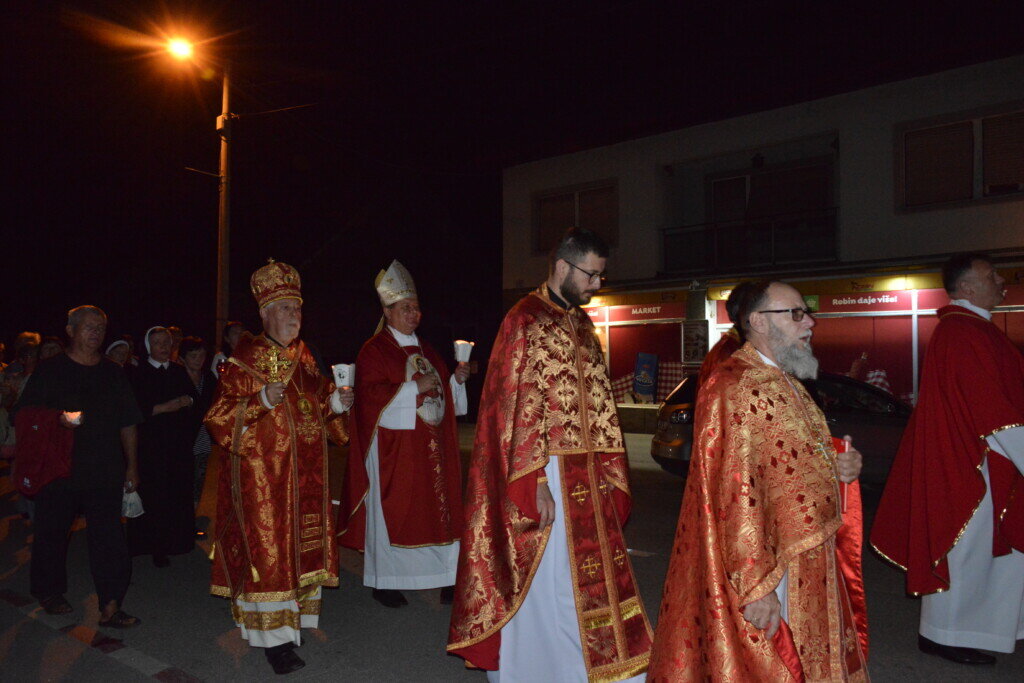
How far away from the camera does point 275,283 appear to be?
4812 millimetres

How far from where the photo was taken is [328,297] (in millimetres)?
28750

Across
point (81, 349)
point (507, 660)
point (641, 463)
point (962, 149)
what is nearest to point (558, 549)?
point (507, 660)

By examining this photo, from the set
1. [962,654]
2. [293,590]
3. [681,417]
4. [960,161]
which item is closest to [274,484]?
[293,590]

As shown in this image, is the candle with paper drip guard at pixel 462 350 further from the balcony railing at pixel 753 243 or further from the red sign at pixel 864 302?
the balcony railing at pixel 753 243

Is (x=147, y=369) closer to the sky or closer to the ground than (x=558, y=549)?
closer to the sky

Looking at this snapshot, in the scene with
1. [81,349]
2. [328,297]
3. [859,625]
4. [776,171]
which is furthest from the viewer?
[328,297]

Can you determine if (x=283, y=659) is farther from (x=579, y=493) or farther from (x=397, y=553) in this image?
(x=579, y=493)

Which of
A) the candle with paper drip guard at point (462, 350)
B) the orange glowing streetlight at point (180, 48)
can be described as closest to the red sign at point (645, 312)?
the orange glowing streetlight at point (180, 48)

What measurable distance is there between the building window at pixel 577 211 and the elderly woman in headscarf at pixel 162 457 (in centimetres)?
1387

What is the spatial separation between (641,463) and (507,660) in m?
9.59

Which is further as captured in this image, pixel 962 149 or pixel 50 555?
pixel 962 149

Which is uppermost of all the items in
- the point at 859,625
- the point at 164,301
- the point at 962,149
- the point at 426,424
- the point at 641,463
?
the point at 962,149

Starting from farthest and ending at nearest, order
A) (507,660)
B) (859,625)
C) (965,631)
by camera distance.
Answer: (965,631) → (507,660) → (859,625)

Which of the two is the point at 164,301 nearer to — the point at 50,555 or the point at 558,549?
the point at 50,555
